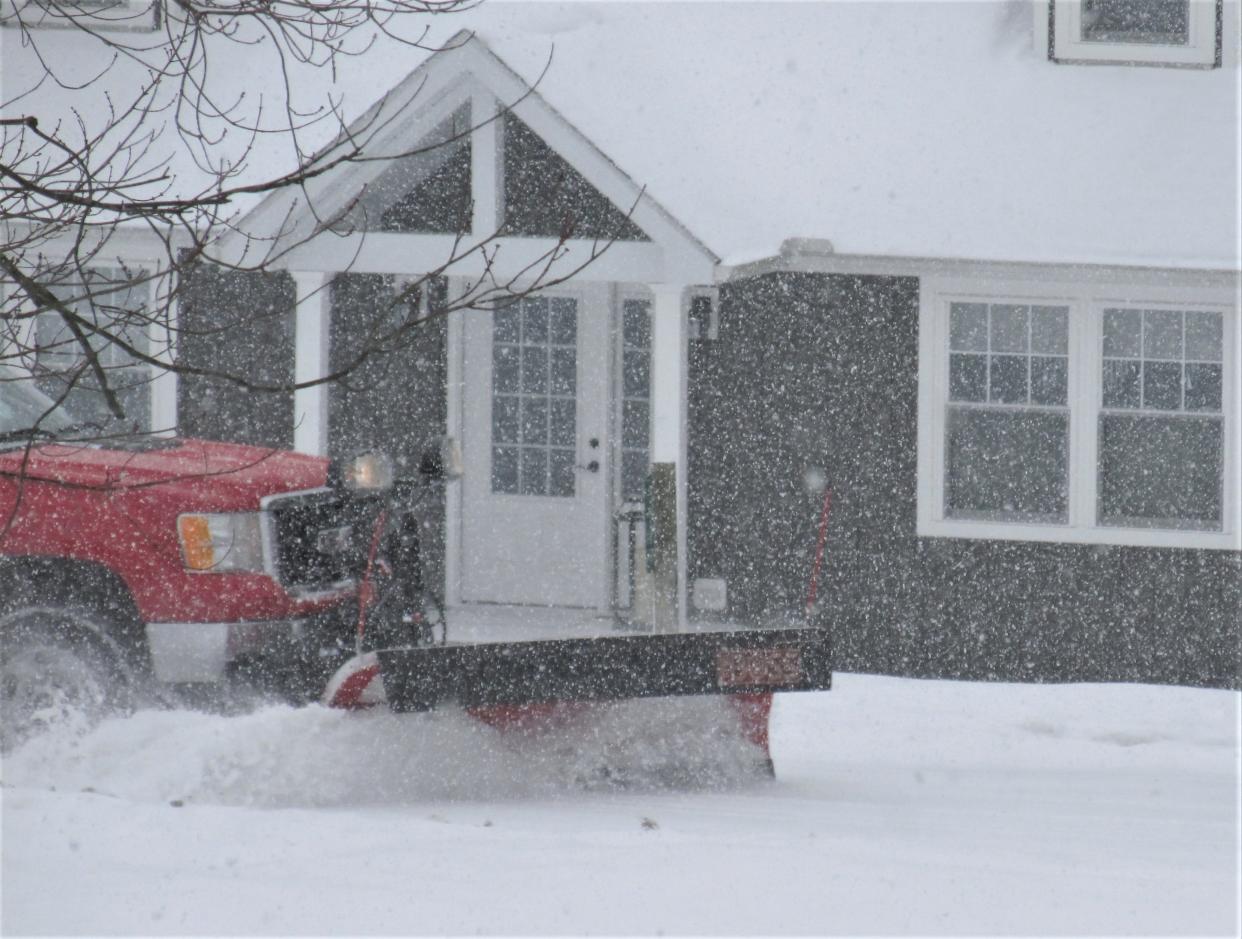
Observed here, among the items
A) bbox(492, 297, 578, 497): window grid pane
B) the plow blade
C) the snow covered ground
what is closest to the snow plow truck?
the plow blade

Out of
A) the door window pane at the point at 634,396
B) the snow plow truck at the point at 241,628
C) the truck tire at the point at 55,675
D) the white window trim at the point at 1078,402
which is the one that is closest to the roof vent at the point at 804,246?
the white window trim at the point at 1078,402

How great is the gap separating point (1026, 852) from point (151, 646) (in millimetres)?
3874

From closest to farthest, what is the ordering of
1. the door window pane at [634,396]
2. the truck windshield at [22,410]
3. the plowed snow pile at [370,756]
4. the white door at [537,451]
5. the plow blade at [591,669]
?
1. the plow blade at [591,669]
2. the plowed snow pile at [370,756]
3. the truck windshield at [22,410]
4. the white door at [537,451]
5. the door window pane at [634,396]

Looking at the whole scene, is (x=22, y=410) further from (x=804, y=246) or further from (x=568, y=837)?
(x=804, y=246)

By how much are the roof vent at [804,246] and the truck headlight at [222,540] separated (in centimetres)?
414

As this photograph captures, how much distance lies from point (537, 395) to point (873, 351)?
2548 millimetres

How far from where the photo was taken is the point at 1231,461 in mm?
10891

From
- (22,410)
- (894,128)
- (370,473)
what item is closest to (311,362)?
(22,410)

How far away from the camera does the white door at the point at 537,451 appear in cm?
1166

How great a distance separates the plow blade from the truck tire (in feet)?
4.65

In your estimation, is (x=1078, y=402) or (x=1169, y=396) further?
(x=1169, y=396)

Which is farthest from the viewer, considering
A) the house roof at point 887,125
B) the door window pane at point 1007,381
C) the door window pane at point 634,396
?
the door window pane at point 634,396

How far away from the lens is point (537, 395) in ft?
38.9

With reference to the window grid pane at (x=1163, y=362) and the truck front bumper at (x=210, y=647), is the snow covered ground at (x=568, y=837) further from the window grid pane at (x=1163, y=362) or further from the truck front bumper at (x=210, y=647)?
the window grid pane at (x=1163, y=362)
